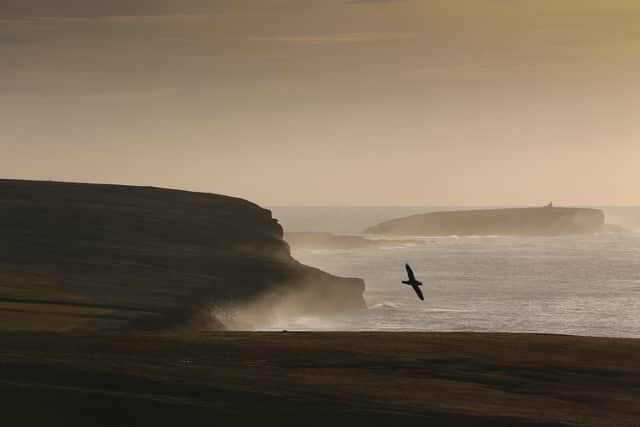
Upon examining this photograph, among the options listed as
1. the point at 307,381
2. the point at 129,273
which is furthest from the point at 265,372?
the point at 129,273

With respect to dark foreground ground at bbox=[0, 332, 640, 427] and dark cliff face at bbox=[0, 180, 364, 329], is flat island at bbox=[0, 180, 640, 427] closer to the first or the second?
dark foreground ground at bbox=[0, 332, 640, 427]

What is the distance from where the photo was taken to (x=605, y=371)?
223ft

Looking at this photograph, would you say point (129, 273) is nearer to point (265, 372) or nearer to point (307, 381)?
point (265, 372)

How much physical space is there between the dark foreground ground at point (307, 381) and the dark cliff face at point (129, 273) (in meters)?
25.3

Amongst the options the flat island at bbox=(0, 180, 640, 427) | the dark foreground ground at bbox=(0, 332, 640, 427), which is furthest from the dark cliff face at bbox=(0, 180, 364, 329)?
the dark foreground ground at bbox=(0, 332, 640, 427)

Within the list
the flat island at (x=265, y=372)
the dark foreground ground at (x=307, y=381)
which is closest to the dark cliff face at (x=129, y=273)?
the flat island at (x=265, y=372)

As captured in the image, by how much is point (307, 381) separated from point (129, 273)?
317 feet

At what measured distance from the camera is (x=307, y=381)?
5528 cm

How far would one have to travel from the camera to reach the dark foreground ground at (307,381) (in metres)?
45.2

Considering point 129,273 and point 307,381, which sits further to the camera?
point 129,273

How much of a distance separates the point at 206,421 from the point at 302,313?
10931cm

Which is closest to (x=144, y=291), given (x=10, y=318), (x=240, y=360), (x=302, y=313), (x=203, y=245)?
(x=302, y=313)

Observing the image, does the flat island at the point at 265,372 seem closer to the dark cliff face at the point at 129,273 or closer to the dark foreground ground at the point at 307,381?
the dark foreground ground at the point at 307,381

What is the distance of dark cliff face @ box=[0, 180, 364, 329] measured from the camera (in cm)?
10944
